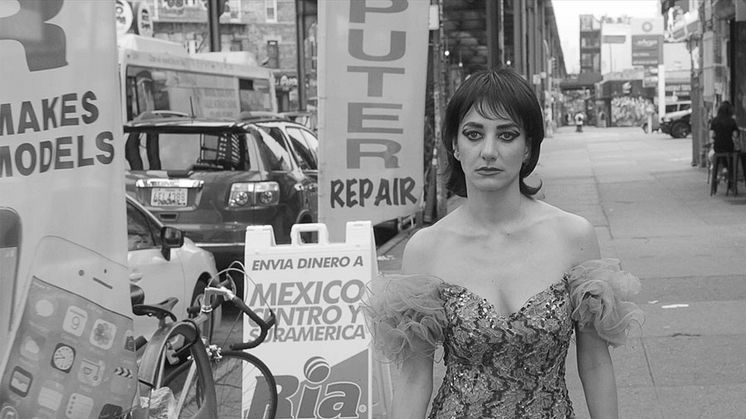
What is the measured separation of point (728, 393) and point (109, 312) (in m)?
4.06

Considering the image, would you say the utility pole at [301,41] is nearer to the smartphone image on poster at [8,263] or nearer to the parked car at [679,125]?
the parked car at [679,125]

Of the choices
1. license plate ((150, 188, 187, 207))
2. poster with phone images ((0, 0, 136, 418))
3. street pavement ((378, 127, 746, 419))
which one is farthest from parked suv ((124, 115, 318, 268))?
poster with phone images ((0, 0, 136, 418))

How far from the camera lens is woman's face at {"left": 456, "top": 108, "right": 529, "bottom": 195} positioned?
8.99ft

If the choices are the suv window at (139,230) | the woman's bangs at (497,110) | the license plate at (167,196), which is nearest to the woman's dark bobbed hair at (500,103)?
the woman's bangs at (497,110)

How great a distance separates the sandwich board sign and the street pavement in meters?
1.20

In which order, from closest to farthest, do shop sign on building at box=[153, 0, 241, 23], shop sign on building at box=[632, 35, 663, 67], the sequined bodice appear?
the sequined bodice
shop sign on building at box=[153, 0, 241, 23]
shop sign on building at box=[632, 35, 663, 67]

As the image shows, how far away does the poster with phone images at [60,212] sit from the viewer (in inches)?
150

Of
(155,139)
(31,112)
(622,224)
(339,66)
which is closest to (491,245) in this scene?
(31,112)

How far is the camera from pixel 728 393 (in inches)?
260

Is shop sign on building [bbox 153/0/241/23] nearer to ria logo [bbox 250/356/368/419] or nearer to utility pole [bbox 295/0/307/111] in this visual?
utility pole [bbox 295/0/307/111]

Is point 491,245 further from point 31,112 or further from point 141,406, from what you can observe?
point 141,406

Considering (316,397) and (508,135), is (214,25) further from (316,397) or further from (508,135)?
(508,135)

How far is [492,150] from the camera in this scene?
272 cm

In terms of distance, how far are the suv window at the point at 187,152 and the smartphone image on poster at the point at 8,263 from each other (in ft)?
22.8
